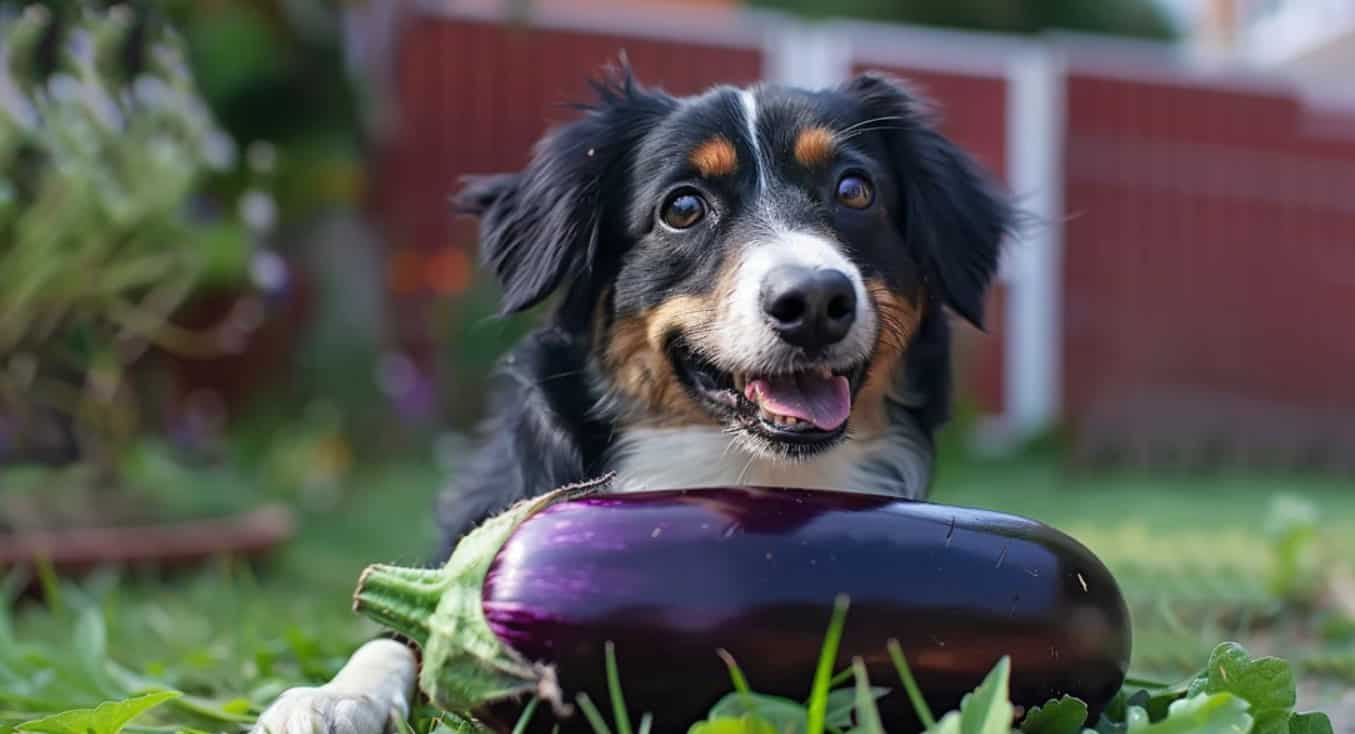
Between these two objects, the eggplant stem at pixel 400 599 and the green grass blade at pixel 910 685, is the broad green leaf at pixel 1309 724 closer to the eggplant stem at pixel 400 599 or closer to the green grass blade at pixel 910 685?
the green grass blade at pixel 910 685

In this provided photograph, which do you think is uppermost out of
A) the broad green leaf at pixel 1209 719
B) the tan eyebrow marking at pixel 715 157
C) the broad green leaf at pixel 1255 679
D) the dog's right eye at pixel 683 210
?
the tan eyebrow marking at pixel 715 157

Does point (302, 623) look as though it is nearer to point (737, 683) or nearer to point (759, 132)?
point (759, 132)

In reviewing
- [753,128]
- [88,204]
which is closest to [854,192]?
[753,128]

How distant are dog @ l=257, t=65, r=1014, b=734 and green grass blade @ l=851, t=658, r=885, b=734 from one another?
0.73 meters

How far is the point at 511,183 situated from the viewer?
105 inches

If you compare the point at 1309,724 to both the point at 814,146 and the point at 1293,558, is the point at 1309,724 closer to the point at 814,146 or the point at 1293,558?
the point at 814,146

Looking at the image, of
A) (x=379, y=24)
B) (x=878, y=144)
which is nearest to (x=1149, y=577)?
(x=878, y=144)

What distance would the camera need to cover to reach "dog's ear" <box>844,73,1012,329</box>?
2.56 m

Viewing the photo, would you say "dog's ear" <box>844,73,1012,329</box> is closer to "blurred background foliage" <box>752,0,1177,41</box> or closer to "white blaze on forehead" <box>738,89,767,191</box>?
"white blaze on forehead" <box>738,89,767,191</box>

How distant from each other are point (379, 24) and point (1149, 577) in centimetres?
644

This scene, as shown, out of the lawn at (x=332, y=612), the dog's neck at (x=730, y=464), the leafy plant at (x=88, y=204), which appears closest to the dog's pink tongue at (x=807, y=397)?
the dog's neck at (x=730, y=464)

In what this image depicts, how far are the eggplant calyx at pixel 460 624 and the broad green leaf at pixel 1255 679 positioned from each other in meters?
0.80

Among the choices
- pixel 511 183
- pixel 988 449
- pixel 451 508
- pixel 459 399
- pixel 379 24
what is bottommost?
pixel 988 449

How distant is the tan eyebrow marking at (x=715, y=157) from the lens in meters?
2.37
